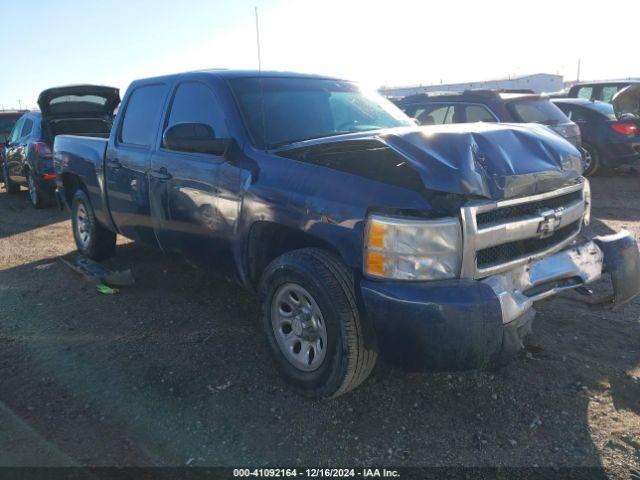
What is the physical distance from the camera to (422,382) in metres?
3.21

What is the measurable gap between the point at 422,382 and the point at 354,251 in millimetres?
1080

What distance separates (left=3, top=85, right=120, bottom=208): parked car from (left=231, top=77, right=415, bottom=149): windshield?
549 cm

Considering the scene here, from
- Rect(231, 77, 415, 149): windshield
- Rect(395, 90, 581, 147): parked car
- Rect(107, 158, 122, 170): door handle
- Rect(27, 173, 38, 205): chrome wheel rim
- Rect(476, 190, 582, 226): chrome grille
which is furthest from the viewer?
Rect(27, 173, 38, 205): chrome wheel rim

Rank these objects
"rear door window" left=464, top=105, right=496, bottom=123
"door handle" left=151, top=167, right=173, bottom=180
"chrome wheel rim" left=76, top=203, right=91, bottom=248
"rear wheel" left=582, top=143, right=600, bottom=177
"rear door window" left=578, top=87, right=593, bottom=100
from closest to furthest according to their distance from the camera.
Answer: "door handle" left=151, top=167, right=173, bottom=180
"chrome wheel rim" left=76, top=203, right=91, bottom=248
"rear door window" left=464, top=105, right=496, bottom=123
"rear wheel" left=582, top=143, right=600, bottom=177
"rear door window" left=578, top=87, right=593, bottom=100

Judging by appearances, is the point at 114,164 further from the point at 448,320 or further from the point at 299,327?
the point at 448,320

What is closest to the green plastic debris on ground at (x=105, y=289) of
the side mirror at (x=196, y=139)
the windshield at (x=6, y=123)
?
the side mirror at (x=196, y=139)

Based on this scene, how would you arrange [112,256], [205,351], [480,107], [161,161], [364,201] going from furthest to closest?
[480,107] < [112,256] < [161,161] < [205,351] < [364,201]

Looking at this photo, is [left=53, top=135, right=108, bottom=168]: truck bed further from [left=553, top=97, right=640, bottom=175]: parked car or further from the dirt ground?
[left=553, top=97, right=640, bottom=175]: parked car

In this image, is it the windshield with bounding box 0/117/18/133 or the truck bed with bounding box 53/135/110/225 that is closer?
the truck bed with bounding box 53/135/110/225

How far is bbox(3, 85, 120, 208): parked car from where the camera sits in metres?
8.39

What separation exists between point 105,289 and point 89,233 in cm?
125

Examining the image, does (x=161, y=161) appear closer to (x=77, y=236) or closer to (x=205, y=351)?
(x=205, y=351)

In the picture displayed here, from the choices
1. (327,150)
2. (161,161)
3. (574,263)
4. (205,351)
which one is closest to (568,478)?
(574,263)

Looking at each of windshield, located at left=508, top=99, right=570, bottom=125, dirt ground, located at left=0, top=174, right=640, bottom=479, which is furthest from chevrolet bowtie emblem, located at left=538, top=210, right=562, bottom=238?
windshield, located at left=508, top=99, right=570, bottom=125
